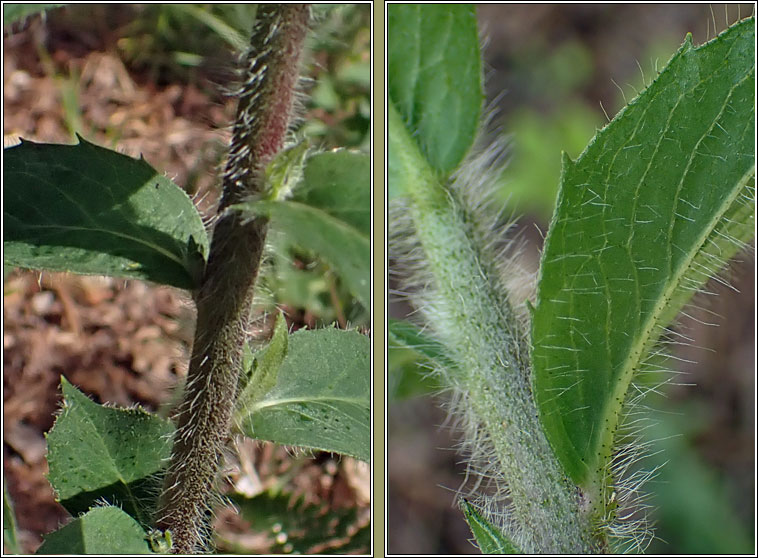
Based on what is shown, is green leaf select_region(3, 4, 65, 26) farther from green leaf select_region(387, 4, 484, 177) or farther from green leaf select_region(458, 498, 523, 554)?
green leaf select_region(458, 498, 523, 554)

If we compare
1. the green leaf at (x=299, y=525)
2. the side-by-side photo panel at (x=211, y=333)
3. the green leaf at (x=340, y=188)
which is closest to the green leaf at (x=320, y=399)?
the side-by-side photo panel at (x=211, y=333)

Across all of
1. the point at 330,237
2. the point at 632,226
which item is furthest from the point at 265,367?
the point at 632,226

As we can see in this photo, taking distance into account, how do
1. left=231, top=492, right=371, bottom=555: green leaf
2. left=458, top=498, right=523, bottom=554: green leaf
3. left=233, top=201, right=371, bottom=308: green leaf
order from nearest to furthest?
left=233, top=201, right=371, bottom=308: green leaf
left=458, top=498, right=523, bottom=554: green leaf
left=231, top=492, right=371, bottom=555: green leaf

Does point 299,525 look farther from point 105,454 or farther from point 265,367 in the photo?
point 265,367

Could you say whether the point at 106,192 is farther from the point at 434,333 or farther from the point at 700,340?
the point at 700,340

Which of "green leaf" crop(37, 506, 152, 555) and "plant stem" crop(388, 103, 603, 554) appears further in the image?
"plant stem" crop(388, 103, 603, 554)

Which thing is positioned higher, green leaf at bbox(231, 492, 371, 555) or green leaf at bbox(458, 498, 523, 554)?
green leaf at bbox(458, 498, 523, 554)

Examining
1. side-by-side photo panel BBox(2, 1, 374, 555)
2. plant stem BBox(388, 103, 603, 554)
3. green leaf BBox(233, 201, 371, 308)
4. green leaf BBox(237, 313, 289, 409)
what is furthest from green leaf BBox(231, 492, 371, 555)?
green leaf BBox(233, 201, 371, 308)

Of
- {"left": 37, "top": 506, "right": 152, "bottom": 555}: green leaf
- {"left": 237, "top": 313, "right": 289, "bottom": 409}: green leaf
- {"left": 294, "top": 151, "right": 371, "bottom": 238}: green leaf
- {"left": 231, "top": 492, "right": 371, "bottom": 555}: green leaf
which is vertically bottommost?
{"left": 231, "top": 492, "right": 371, "bottom": 555}: green leaf
